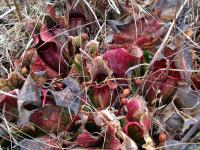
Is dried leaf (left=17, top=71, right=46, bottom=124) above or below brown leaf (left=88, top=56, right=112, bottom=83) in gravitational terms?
below

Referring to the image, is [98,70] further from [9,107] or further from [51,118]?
[9,107]

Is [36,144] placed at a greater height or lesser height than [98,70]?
A: lesser

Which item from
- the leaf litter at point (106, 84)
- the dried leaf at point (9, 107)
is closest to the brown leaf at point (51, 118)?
the leaf litter at point (106, 84)

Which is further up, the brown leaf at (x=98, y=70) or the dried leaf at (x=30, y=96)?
the brown leaf at (x=98, y=70)

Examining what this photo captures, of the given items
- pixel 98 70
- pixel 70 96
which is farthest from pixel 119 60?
pixel 70 96

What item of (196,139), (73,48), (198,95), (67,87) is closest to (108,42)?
(73,48)

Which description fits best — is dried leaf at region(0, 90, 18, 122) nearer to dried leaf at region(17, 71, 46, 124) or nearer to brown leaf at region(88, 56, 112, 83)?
dried leaf at region(17, 71, 46, 124)

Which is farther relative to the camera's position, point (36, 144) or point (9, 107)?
point (9, 107)

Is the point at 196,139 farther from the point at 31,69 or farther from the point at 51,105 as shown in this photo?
the point at 31,69

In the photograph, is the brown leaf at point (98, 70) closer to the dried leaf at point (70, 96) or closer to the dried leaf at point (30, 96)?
the dried leaf at point (70, 96)

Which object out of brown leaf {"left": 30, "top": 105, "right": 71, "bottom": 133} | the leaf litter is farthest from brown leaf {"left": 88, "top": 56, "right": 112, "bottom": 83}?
brown leaf {"left": 30, "top": 105, "right": 71, "bottom": 133}
